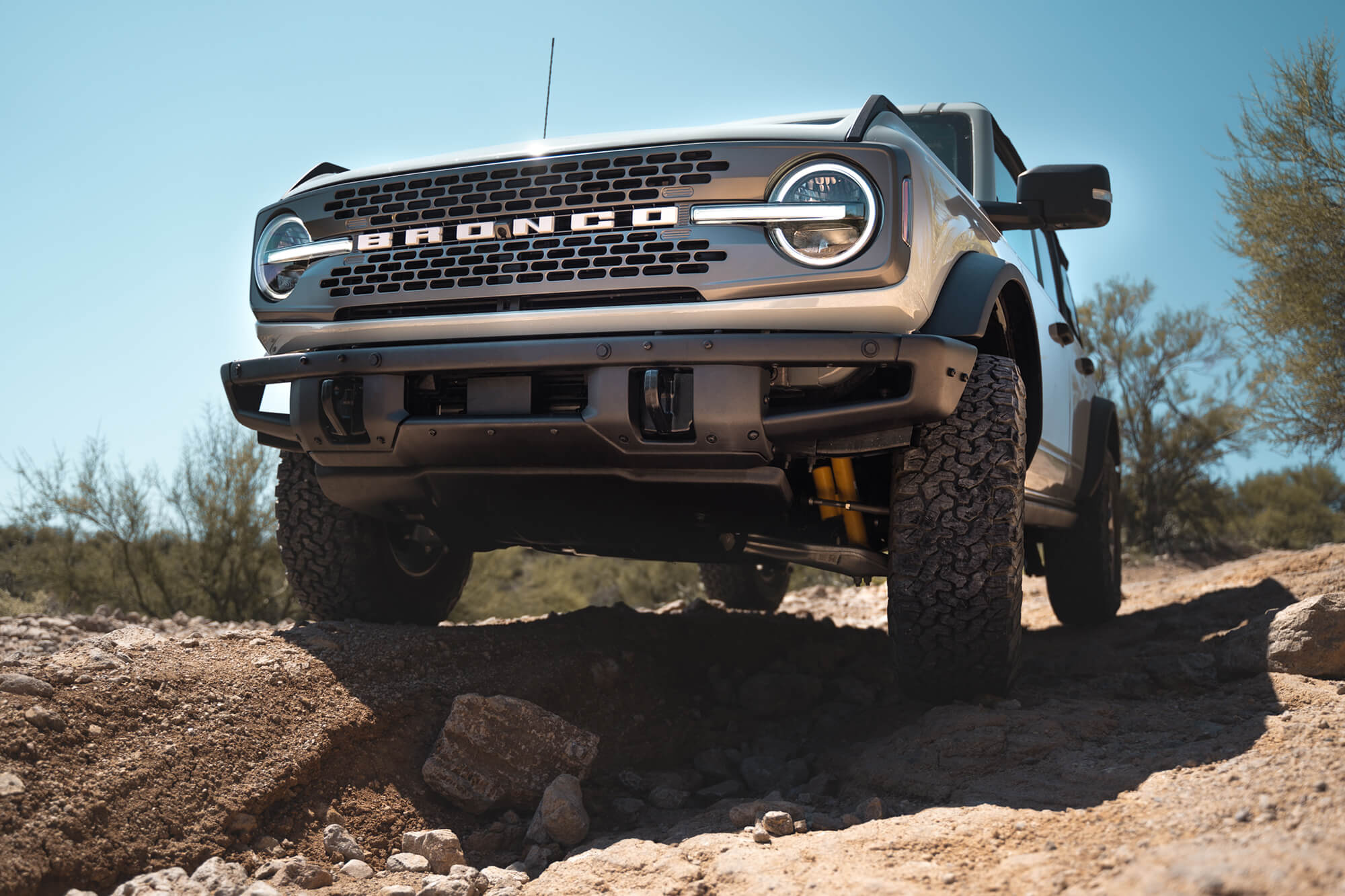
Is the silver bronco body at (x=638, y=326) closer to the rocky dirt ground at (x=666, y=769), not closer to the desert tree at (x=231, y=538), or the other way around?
the rocky dirt ground at (x=666, y=769)

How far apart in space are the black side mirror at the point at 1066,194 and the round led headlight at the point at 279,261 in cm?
234

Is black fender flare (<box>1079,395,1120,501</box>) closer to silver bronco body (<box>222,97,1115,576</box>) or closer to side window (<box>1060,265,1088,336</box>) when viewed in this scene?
side window (<box>1060,265,1088,336</box>)

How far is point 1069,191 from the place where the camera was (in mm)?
3369

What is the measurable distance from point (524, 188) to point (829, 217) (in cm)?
88

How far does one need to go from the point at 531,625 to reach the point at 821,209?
2.01 m

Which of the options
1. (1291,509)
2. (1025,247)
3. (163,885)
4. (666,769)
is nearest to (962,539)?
(666,769)

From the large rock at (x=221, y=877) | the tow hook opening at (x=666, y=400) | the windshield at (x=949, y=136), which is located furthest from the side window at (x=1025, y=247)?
the large rock at (x=221, y=877)

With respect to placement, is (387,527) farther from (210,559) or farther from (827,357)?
(210,559)

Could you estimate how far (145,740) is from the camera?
2467 millimetres

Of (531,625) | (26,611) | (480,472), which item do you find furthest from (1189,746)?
(26,611)

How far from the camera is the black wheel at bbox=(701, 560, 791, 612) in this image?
21.9 feet

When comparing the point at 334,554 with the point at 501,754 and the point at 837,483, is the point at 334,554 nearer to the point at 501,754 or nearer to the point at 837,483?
the point at 501,754

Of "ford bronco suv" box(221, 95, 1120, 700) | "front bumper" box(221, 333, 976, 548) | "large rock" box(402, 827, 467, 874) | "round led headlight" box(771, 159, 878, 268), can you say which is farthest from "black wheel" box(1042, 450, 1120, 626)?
"large rock" box(402, 827, 467, 874)

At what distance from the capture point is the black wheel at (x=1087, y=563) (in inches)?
206
